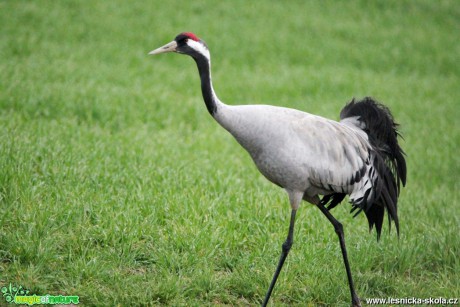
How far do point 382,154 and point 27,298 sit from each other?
306 centimetres

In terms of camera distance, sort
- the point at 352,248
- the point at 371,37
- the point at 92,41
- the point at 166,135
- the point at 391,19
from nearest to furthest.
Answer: the point at 352,248
the point at 166,135
the point at 92,41
the point at 371,37
the point at 391,19

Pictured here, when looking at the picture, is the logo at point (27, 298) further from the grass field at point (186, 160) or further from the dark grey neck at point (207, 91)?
the dark grey neck at point (207, 91)

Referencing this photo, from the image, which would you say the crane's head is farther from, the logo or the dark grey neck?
the logo

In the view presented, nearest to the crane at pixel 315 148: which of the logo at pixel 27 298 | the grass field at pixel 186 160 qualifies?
the grass field at pixel 186 160

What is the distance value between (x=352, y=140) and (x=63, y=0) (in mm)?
10496

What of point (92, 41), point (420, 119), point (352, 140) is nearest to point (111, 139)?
point (352, 140)

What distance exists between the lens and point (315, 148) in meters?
4.17

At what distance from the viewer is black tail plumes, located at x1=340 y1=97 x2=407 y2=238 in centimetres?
459

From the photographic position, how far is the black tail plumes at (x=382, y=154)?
459cm

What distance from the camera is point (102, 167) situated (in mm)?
6031

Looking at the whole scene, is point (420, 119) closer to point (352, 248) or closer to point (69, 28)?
point (352, 248)

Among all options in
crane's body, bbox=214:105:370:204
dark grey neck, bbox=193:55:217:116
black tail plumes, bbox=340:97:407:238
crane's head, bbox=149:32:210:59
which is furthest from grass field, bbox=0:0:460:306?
crane's head, bbox=149:32:210:59

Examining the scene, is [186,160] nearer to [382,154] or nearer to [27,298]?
[382,154]

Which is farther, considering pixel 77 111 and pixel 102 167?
pixel 77 111
